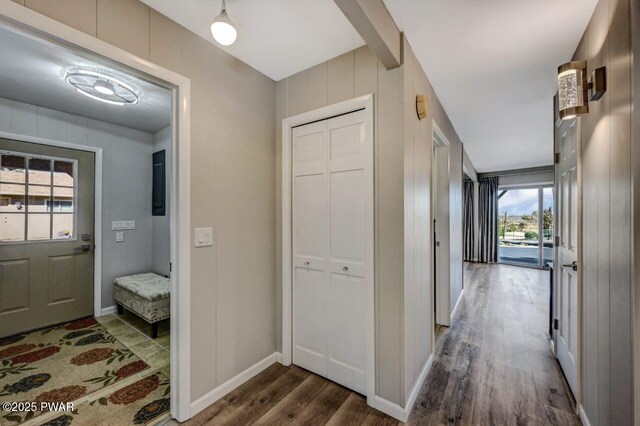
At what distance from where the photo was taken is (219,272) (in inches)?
75.2

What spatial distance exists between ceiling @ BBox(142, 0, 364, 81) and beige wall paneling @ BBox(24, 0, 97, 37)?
1.01ft

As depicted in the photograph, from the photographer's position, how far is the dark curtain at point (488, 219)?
7.12m

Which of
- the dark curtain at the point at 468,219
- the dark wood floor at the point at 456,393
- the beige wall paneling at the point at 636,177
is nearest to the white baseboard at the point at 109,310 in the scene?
the dark wood floor at the point at 456,393

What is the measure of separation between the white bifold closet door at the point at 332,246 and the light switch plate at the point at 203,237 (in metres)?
0.71

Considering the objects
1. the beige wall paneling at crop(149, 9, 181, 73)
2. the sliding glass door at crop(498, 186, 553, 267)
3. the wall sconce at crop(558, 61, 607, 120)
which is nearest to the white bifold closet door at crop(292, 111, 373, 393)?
the beige wall paneling at crop(149, 9, 181, 73)

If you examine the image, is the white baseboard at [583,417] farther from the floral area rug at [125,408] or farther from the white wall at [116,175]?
the white wall at [116,175]

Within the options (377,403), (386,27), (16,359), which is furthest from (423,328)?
(16,359)

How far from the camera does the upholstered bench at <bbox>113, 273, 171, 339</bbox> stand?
2.79m

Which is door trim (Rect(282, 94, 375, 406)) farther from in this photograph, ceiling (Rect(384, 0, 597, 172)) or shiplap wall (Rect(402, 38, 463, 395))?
ceiling (Rect(384, 0, 597, 172))

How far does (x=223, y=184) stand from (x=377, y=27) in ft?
4.56

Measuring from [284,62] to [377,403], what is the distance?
259 cm

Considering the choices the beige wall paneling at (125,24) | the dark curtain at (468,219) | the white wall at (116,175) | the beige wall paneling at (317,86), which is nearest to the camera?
the beige wall paneling at (125,24)

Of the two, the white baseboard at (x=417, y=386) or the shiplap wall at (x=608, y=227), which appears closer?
the shiplap wall at (x=608, y=227)

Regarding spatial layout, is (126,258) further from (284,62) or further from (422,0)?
(422,0)
